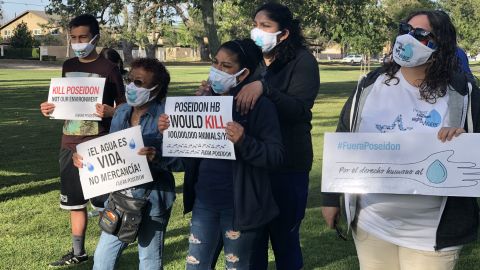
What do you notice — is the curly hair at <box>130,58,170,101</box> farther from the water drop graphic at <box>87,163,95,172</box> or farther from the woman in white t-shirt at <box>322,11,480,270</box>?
the woman in white t-shirt at <box>322,11,480,270</box>

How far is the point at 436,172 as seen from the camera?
2883mm

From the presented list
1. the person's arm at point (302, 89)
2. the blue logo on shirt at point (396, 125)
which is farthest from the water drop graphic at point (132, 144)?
the blue logo on shirt at point (396, 125)

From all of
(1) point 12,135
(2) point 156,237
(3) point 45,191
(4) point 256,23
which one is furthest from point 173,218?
(1) point 12,135

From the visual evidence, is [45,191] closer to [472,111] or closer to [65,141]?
[65,141]

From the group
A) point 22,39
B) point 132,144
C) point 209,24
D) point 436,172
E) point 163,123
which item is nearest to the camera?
point 436,172

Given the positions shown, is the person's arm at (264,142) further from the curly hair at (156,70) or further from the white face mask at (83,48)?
the white face mask at (83,48)

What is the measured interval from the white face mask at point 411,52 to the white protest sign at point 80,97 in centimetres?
276

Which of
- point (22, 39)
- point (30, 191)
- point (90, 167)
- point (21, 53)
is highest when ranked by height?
point (90, 167)

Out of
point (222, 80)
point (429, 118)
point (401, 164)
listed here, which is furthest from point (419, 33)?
point (222, 80)

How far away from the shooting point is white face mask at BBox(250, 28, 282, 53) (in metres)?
3.89

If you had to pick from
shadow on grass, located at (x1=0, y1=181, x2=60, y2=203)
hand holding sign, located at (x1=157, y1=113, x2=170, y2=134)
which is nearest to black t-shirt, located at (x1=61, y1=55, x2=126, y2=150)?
hand holding sign, located at (x1=157, y1=113, x2=170, y2=134)

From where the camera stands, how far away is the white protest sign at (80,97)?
4.94 meters

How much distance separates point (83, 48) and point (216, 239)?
2350 millimetres

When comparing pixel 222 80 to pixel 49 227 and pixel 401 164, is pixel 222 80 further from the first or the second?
pixel 49 227
